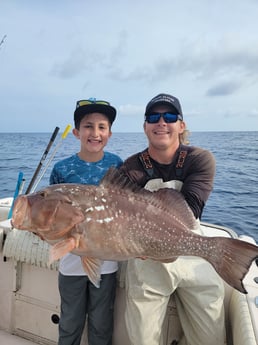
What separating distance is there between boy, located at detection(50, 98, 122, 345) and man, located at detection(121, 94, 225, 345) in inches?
11.2

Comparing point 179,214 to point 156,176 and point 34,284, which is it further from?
point 34,284

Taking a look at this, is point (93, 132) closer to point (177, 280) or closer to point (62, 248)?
point (62, 248)

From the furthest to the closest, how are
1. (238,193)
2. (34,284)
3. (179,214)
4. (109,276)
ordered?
1. (238,193)
2. (34,284)
3. (109,276)
4. (179,214)

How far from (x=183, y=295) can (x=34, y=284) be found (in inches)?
71.0

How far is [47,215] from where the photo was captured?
2.17 metres

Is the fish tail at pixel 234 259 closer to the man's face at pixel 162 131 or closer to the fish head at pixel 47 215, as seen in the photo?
the fish head at pixel 47 215

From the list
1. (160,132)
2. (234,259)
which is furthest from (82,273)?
→ (160,132)

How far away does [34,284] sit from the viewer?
3.74 m

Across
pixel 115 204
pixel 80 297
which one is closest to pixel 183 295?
pixel 80 297

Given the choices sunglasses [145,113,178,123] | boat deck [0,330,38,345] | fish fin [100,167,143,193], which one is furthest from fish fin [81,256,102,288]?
boat deck [0,330,38,345]

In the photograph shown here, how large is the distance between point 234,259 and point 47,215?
1298mm

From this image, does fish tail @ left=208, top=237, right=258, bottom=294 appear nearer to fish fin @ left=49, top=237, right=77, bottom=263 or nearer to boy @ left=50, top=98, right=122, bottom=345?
fish fin @ left=49, top=237, right=77, bottom=263

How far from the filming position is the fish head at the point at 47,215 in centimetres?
216

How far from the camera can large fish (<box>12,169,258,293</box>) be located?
217 cm
